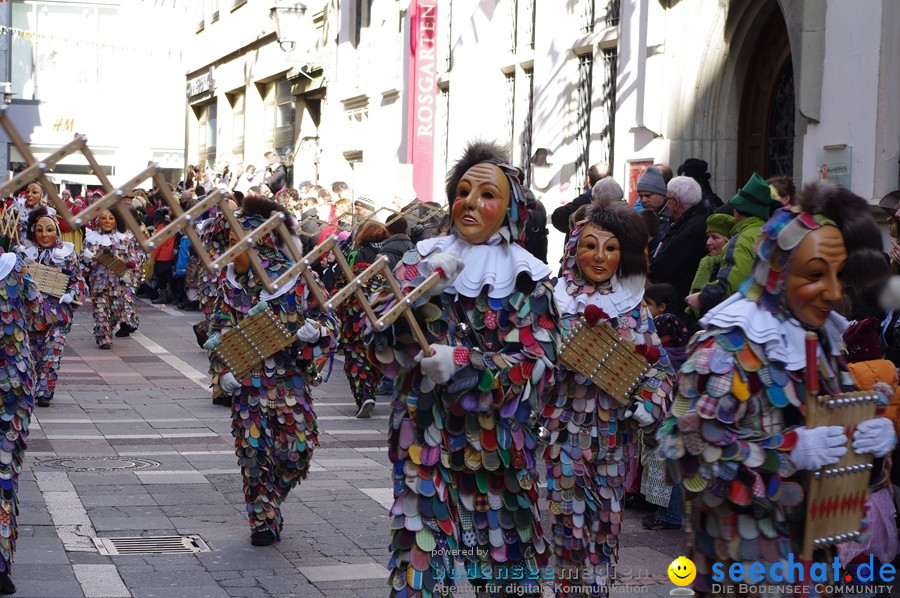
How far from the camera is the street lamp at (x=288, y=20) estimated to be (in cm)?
2623

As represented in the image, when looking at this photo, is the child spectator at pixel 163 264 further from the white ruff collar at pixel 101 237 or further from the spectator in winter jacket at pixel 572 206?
the spectator in winter jacket at pixel 572 206

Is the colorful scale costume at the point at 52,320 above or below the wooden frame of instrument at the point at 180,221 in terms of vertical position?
below

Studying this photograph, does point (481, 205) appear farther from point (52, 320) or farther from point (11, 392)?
point (52, 320)

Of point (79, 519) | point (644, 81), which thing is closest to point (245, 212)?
point (79, 519)

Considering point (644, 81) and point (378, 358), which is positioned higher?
point (644, 81)

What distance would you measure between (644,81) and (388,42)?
36.4 feet

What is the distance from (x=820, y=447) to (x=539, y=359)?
155 centimetres

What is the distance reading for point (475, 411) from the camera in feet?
17.1

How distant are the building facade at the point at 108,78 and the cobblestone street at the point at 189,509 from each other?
3237 cm

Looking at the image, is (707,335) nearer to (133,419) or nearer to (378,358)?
(378,358)

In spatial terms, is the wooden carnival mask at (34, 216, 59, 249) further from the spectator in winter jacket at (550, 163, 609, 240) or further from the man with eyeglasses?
the man with eyeglasses

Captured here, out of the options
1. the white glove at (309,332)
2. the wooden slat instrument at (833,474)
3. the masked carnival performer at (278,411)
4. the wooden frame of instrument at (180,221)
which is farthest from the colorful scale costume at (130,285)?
the wooden slat instrument at (833,474)

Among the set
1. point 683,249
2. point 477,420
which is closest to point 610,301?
point 477,420

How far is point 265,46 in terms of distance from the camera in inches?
1320
